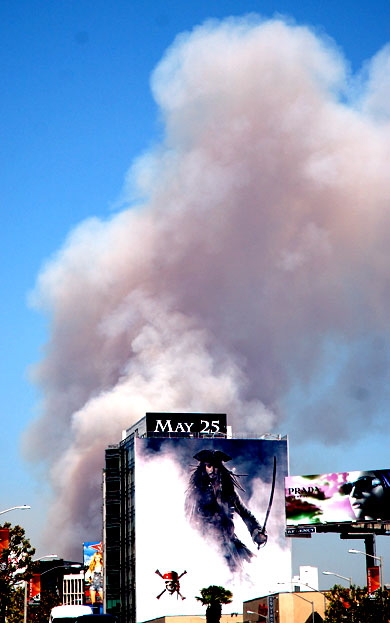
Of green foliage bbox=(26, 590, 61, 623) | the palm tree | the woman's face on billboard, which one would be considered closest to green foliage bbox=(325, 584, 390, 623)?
the woman's face on billboard

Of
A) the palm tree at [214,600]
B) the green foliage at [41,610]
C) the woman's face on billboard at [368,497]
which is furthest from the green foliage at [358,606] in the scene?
the green foliage at [41,610]

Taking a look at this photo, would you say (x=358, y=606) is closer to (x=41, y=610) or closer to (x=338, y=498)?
(x=338, y=498)

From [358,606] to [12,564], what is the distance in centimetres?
5265

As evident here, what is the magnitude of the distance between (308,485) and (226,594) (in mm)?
21413

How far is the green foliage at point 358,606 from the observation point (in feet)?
396

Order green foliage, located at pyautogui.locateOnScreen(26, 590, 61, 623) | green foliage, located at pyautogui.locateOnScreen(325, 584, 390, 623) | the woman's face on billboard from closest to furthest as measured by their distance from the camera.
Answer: green foliage, located at pyautogui.locateOnScreen(325, 584, 390, 623) < the woman's face on billboard < green foliage, located at pyautogui.locateOnScreen(26, 590, 61, 623)

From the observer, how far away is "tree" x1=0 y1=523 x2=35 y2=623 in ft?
302

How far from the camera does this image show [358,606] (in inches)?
5221

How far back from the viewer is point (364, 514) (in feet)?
Answer: 518

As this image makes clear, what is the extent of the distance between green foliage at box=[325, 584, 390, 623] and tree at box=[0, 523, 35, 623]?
41.7 meters

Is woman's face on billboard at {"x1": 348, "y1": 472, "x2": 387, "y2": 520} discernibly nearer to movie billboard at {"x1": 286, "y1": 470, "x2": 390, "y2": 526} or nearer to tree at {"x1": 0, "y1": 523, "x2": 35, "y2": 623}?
movie billboard at {"x1": 286, "y1": 470, "x2": 390, "y2": 526}

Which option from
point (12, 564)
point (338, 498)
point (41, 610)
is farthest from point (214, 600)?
point (12, 564)

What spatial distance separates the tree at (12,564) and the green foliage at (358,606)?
41728 mm

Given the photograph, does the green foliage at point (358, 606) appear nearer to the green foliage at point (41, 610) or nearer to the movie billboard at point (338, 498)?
the movie billboard at point (338, 498)
